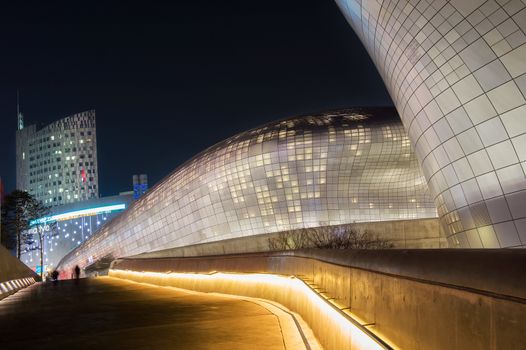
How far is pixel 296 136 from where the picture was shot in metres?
61.7

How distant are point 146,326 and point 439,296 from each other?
7.88 meters

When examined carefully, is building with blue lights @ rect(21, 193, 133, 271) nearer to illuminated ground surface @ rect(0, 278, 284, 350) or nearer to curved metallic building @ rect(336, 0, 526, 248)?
curved metallic building @ rect(336, 0, 526, 248)

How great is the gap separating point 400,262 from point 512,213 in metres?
19.7

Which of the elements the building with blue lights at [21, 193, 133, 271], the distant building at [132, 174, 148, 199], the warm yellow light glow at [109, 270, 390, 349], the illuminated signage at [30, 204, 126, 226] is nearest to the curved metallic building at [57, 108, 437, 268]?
the warm yellow light glow at [109, 270, 390, 349]

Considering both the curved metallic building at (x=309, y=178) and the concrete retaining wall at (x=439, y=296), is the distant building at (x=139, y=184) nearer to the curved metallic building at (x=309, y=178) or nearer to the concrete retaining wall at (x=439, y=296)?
the curved metallic building at (x=309, y=178)

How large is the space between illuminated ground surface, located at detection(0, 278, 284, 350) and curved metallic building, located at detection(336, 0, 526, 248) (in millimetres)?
13228

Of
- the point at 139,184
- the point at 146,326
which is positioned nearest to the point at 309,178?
the point at 146,326

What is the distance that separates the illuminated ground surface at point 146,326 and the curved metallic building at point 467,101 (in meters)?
13.2

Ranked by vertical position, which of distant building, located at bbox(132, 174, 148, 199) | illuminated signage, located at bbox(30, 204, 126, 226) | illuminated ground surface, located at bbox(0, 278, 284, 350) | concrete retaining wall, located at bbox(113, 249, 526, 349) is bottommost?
illuminated ground surface, located at bbox(0, 278, 284, 350)

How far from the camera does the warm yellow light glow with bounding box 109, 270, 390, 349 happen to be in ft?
16.8

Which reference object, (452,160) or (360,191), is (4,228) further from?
(452,160)

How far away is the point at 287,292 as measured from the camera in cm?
1219

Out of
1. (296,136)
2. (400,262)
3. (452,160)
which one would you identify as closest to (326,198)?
(296,136)

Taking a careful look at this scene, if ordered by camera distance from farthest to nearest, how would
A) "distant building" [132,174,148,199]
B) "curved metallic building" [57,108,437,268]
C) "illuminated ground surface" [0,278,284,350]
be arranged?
"distant building" [132,174,148,199] → "curved metallic building" [57,108,437,268] → "illuminated ground surface" [0,278,284,350]
